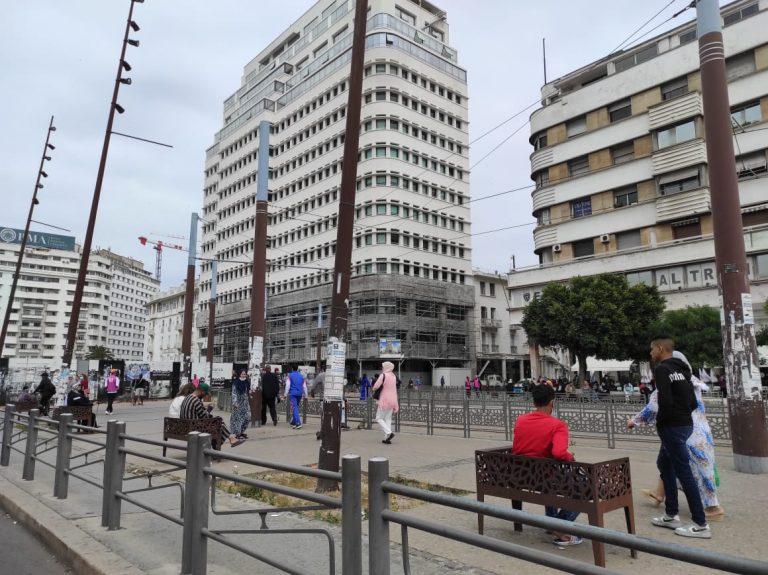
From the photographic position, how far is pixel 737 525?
5.32 metres

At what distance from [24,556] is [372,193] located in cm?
5366

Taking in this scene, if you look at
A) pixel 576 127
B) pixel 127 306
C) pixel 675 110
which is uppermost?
pixel 576 127

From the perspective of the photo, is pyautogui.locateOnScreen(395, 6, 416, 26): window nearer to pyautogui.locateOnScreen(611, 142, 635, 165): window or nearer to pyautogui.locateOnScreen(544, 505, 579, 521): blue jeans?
pyautogui.locateOnScreen(611, 142, 635, 165): window

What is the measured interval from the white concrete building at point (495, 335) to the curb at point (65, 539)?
2378 inches

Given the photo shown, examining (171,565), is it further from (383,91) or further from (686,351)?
(383,91)

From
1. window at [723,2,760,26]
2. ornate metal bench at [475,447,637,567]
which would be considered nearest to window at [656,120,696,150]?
window at [723,2,760,26]

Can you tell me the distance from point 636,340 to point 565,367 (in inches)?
794

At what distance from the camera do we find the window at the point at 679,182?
36.0 m

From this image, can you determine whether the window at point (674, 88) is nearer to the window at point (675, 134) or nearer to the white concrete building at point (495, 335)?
the window at point (675, 134)

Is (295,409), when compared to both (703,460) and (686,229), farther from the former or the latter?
(686,229)

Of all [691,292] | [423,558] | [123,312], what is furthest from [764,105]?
[123,312]

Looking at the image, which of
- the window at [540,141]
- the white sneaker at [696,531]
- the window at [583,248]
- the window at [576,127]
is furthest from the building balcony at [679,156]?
the white sneaker at [696,531]

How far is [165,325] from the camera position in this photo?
11206cm

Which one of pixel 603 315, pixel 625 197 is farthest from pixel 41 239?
pixel 625 197
